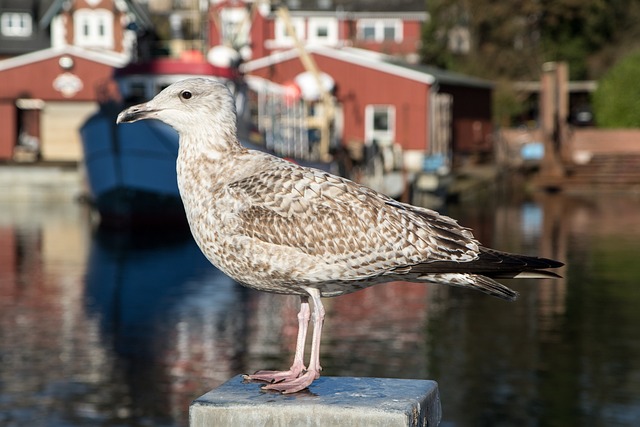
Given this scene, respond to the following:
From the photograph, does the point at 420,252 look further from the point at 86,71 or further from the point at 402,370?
the point at 86,71

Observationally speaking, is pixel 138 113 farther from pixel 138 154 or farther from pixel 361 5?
pixel 361 5

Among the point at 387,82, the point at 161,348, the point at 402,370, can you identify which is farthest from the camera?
the point at 387,82

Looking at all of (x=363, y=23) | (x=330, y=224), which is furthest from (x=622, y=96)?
(x=330, y=224)

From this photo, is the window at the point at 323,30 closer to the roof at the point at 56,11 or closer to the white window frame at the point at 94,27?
the roof at the point at 56,11

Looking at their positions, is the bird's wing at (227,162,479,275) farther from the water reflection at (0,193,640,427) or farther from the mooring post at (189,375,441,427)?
the water reflection at (0,193,640,427)

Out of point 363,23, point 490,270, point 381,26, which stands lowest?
point 490,270

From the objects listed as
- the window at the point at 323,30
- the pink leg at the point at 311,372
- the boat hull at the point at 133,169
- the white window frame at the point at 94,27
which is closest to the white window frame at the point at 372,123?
the boat hull at the point at 133,169

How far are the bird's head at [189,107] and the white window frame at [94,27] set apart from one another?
69.8 meters

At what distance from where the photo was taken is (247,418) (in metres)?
4.88

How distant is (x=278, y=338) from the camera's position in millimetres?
22281

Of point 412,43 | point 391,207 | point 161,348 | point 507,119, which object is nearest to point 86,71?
point 412,43

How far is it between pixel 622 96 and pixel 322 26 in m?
23.2

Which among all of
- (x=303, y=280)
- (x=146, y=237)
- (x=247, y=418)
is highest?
(x=303, y=280)

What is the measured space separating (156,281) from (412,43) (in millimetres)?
53470
